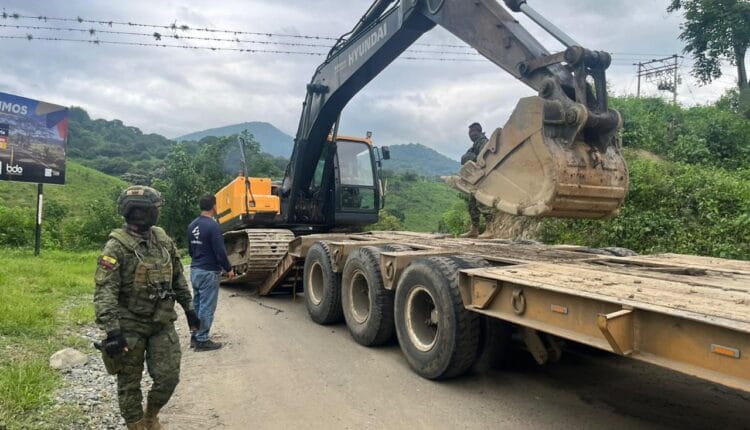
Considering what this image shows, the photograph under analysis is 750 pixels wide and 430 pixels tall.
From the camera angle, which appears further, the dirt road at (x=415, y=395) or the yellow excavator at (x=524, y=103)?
the yellow excavator at (x=524, y=103)

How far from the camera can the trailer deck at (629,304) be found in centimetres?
280

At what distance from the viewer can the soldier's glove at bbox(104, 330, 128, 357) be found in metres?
3.50

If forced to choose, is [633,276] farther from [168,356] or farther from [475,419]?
[168,356]

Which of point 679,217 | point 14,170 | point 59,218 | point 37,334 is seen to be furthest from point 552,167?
point 59,218

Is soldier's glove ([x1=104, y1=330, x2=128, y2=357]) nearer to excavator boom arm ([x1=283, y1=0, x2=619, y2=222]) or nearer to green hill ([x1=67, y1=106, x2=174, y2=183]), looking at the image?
excavator boom arm ([x1=283, y1=0, x2=619, y2=222])

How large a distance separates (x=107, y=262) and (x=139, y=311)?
40 centimetres

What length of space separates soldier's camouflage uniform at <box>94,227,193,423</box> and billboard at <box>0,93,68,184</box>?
40.5ft

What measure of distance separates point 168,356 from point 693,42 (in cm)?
2235

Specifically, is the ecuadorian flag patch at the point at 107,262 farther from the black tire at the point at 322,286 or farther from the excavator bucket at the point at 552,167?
the black tire at the point at 322,286

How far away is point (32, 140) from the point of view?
14.4 m

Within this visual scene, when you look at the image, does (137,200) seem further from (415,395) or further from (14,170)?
(14,170)

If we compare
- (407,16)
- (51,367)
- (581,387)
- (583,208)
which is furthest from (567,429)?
(407,16)

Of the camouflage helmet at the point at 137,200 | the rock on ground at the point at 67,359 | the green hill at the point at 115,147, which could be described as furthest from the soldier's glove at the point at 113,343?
the green hill at the point at 115,147

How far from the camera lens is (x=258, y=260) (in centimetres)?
966
